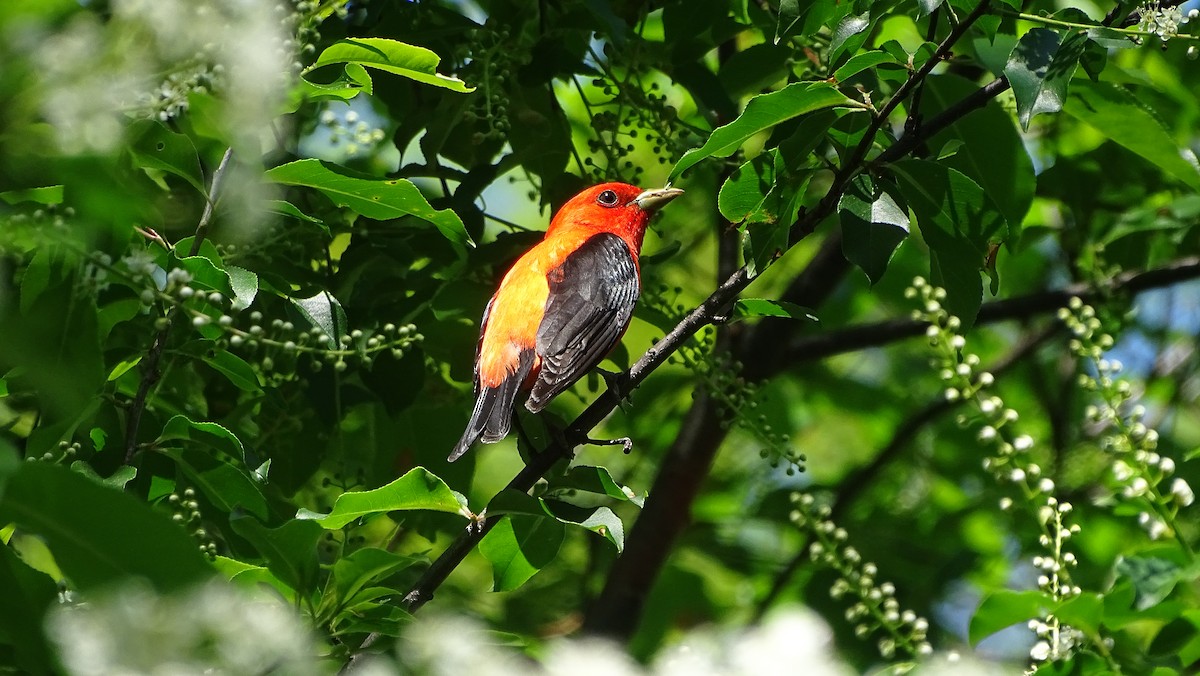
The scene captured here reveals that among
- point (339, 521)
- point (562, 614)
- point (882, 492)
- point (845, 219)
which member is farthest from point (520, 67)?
point (882, 492)

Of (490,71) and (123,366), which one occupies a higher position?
(490,71)

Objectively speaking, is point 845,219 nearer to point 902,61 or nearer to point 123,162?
point 902,61

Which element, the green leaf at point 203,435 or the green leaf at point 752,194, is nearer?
the green leaf at point 203,435

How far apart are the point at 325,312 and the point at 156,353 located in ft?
1.57

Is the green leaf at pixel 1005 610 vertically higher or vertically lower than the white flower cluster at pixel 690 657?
lower

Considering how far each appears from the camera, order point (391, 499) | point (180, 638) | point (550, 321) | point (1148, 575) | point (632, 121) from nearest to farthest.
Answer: point (180, 638)
point (391, 499)
point (1148, 575)
point (632, 121)
point (550, 321)

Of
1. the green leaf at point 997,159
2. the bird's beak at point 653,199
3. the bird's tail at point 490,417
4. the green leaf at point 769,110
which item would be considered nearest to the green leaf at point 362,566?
the green leaf at point 769,110

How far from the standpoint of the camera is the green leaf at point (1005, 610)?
2.74m

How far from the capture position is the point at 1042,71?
249 cm

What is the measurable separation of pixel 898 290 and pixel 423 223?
317 cm

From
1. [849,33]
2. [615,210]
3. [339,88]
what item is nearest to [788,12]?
[849,33]

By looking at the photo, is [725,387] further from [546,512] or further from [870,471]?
[870,471]

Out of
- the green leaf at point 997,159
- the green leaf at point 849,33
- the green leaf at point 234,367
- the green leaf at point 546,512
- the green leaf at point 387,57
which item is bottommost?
the green leaf at point 546,512

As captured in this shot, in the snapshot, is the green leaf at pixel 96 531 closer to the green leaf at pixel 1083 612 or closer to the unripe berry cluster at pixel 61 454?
the unripe berry cluster at pixel 61 454
